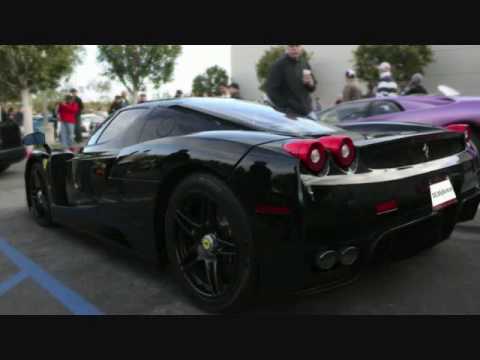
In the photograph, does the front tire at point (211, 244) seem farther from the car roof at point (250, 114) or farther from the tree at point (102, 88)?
the tree at point (102, 88)

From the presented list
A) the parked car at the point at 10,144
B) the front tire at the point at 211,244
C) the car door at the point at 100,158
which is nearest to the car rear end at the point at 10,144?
the parked car at the point at 10,144

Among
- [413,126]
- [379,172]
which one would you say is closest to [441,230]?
[379,172]

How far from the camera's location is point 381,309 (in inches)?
90.9

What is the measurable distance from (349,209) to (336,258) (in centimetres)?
23

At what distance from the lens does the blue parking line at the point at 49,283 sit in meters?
2.47

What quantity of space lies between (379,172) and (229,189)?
0.73 meters

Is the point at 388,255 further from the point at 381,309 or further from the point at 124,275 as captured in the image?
the point at 124,275

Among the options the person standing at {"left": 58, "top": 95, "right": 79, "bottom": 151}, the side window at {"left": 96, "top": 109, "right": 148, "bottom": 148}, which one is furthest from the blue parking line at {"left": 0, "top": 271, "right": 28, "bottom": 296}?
the person standing at {"left": 58, "top": 95, "right": 79, "bottom": 151}

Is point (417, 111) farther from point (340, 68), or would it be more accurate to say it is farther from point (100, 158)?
point (340, 68)

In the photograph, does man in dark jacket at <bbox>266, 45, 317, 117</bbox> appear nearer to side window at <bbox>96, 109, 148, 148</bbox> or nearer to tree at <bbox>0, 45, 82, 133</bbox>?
side window at <bbox>96, 109, 148, 148</bbox>

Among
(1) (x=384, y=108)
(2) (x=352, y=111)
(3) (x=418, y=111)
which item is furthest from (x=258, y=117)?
(2) (x=352, y=111)

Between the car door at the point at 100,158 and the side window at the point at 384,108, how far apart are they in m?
3.80

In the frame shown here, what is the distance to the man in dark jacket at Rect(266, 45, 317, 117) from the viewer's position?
5.14 meters

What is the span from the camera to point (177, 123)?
2738 millimetres
